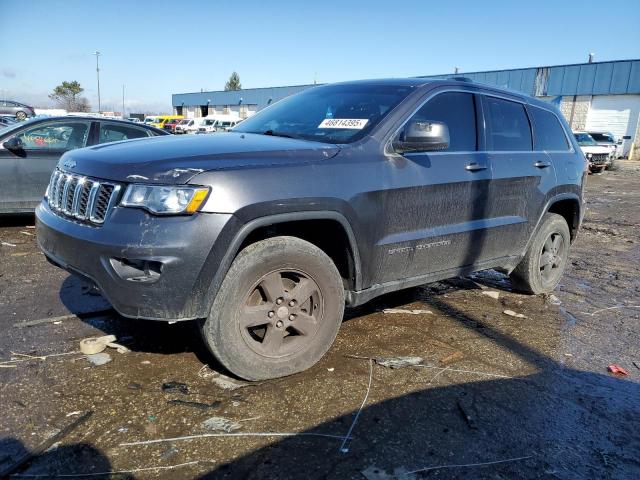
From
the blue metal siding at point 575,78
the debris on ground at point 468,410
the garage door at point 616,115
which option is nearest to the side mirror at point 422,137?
the debris on ground at point 468,410

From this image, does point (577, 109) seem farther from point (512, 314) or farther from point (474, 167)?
point (474, 167)

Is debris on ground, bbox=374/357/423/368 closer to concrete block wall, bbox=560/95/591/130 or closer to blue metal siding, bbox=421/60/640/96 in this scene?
blue metal siding, bbox=421/60/640/96

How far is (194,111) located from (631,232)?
66.6 metres

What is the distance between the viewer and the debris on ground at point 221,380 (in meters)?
3.08

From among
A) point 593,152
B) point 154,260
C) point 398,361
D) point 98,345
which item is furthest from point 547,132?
point 593,152

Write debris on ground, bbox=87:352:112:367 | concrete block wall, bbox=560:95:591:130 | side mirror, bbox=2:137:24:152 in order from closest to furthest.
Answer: debris on ground, bbox=87:352:112:367, side mirror, bbox=2:137:24:152, concrete block wall, bbox=560:95:591:130

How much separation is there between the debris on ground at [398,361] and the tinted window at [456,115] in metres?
1.54

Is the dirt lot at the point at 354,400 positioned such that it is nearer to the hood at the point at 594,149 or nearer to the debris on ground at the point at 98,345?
the debris on ground at the point at 98,345

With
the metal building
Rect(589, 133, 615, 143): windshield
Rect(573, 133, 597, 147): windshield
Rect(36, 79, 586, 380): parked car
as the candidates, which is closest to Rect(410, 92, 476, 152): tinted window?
Rect(36, 79, 586, 380): parked car

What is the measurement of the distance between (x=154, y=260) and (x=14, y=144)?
5.34 metres

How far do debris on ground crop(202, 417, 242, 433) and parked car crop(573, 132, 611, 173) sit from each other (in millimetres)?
23918

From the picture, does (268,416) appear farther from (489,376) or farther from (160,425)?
(489,376)

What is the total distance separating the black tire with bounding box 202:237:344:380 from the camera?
2.89 meters

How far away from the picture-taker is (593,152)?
76.3 feet
